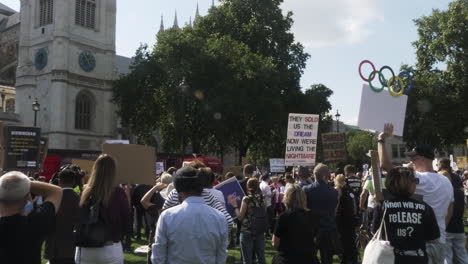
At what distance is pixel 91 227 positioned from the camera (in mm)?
4590

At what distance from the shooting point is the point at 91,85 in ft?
167

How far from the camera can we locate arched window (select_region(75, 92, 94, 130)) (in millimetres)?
50181

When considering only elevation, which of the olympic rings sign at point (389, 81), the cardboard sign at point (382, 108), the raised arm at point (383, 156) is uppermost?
the olympic rings sign at point (389, 81)

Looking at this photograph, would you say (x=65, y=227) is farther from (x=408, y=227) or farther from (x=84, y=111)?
(x=84, y=111)

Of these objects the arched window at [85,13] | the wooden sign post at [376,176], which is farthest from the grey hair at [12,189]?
the arched window at [85,13]

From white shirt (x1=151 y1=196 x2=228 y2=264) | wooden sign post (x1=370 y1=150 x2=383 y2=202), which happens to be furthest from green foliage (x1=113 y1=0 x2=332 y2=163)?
white shirt (x1=151 y1=196 x2=228 y2=264)

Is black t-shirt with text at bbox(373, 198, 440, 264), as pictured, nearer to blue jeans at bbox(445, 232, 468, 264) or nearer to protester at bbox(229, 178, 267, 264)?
blue jeans at bbox(445, 232, 468, 264)

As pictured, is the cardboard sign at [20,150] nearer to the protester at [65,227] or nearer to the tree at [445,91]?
the protester at [65,227]

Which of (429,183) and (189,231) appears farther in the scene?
(429,183)

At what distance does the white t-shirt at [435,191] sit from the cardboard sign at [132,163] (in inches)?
129

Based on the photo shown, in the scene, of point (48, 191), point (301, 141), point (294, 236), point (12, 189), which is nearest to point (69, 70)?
point (301, 141)

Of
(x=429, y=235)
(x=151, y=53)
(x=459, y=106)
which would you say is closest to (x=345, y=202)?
(x=429, y=235)

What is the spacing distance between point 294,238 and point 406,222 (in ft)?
5.39

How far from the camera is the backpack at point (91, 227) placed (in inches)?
180
